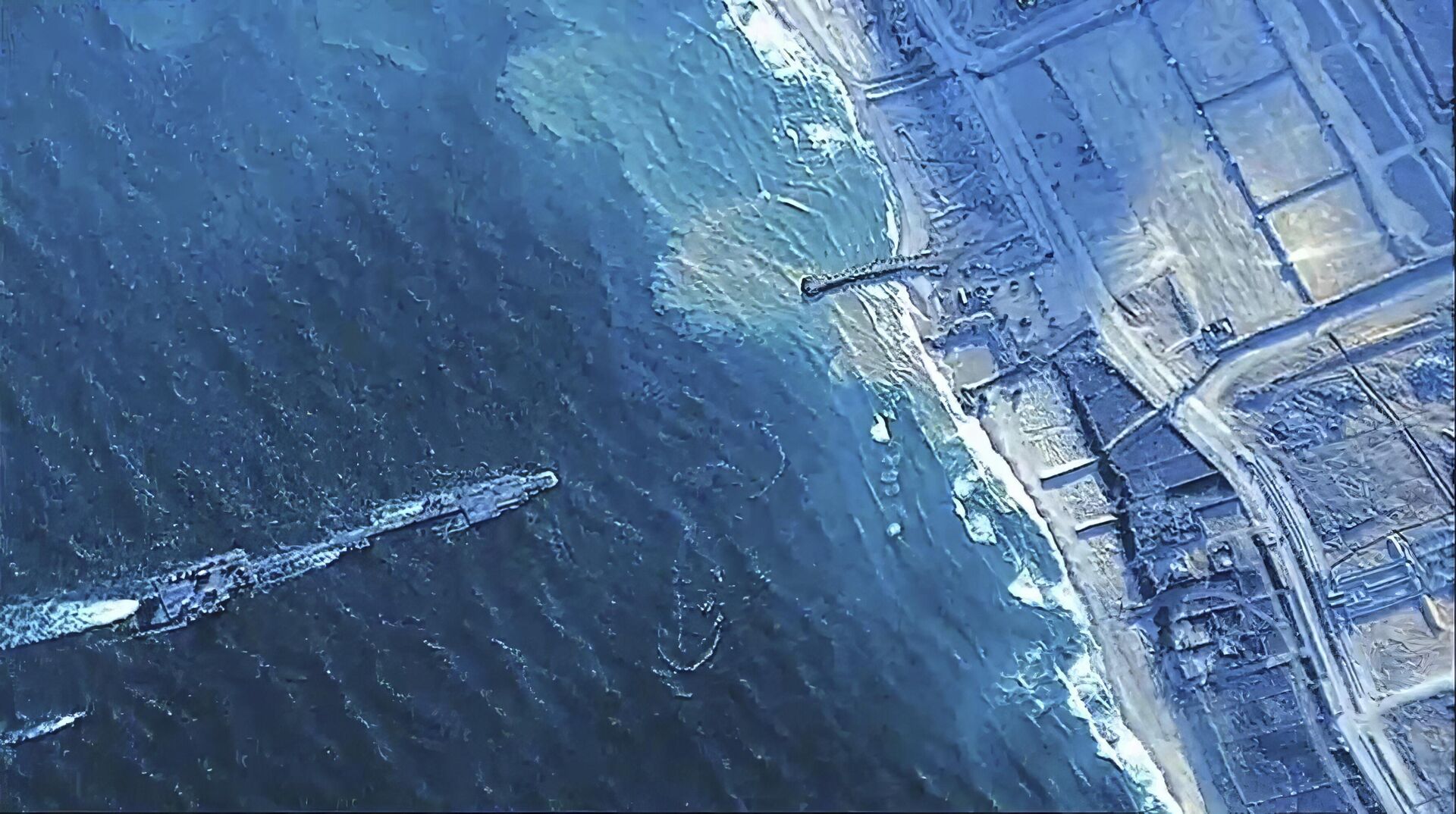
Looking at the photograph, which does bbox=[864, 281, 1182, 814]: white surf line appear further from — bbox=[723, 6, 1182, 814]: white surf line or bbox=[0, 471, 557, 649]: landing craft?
bbox=[0, 471, 557, 649]: landing craft

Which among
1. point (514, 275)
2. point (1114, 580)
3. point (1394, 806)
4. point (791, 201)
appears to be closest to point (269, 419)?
point (514, 275)

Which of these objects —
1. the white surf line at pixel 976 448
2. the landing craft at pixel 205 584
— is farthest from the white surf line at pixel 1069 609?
the landing craft at pixel 205 584

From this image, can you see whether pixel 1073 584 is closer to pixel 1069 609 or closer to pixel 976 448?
pixel 1069 609

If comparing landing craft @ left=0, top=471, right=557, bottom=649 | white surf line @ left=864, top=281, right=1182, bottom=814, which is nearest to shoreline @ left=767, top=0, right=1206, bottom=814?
white surf line @ left=864, top=281, right=1182, bottom=814

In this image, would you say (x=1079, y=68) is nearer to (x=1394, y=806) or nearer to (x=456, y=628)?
(x=1394, y=806)

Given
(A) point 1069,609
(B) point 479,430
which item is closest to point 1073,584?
(A) point 1069,609

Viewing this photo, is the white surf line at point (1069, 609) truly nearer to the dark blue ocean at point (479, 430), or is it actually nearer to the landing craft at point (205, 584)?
the dark blue ocean at point (479, 430)
